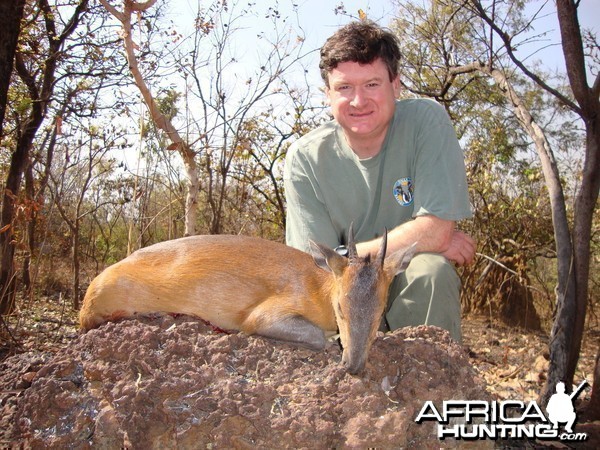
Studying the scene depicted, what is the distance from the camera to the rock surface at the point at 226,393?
9.69 feet

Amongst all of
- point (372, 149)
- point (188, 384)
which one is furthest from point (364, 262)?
point (372, 149)

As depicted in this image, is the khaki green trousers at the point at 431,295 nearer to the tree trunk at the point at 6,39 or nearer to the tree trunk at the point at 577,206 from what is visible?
the tree trunk at the point at 577,206

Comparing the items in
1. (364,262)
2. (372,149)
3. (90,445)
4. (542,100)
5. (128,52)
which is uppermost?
(542,100)

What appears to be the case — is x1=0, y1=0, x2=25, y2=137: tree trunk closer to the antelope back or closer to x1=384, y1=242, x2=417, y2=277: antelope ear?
the antelope back

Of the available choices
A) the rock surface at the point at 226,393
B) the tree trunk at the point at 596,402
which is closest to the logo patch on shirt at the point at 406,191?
the rock surface at the point at 226,393

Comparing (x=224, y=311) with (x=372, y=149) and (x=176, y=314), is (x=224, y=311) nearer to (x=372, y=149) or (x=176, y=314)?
(x=176, y=314)

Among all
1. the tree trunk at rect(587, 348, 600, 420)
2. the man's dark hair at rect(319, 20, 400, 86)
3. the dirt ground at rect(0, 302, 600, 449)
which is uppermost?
the man's dark hair at rect(319, 20, 400, 86)

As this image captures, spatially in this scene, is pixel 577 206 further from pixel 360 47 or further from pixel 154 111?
pixel 154 111

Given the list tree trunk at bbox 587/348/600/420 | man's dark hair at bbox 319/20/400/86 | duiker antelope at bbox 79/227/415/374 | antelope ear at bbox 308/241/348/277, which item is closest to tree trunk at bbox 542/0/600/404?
tree trunk at bbox 587/348/600/420

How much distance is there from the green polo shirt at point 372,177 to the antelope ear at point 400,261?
34.1 inches

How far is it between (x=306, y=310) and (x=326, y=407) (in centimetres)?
135

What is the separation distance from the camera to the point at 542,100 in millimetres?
18297

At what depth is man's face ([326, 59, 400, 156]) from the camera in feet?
16.5

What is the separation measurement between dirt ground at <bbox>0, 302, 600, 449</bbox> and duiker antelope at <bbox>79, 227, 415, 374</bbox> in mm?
383
